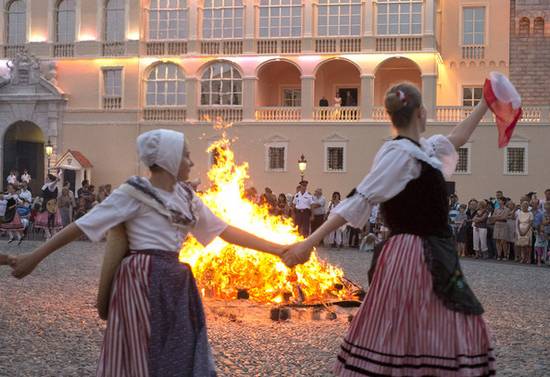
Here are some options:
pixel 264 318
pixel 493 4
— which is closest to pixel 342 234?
pixel 264 318

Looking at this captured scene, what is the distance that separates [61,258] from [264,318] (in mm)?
9705

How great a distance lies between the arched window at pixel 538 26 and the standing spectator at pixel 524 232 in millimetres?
19415

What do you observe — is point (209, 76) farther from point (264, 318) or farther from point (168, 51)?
point (264, 318)

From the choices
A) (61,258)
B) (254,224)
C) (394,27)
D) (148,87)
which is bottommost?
(61,258)

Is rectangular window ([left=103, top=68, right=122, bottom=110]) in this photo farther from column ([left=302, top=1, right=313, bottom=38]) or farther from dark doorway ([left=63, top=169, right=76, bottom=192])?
column ([left=302, top=1, right=313, bottom=38])

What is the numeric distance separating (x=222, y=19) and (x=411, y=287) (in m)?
35.2

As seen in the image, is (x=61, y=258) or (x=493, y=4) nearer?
(x=61, y=258)

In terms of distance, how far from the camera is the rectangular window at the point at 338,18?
121ft

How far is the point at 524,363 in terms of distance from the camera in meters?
7.64

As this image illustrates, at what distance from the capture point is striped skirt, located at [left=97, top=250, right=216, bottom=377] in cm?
419

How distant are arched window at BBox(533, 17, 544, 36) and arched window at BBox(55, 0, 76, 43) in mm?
22111

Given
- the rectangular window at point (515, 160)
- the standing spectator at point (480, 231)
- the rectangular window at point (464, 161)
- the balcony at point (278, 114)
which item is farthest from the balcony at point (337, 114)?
the standing spectator at point (480, 231)

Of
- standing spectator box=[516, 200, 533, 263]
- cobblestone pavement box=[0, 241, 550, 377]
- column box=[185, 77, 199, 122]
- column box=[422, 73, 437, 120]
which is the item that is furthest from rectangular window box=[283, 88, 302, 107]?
cobblestone pavement box=[0, 241, 550, 377]

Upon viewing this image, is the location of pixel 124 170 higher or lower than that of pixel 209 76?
lower
